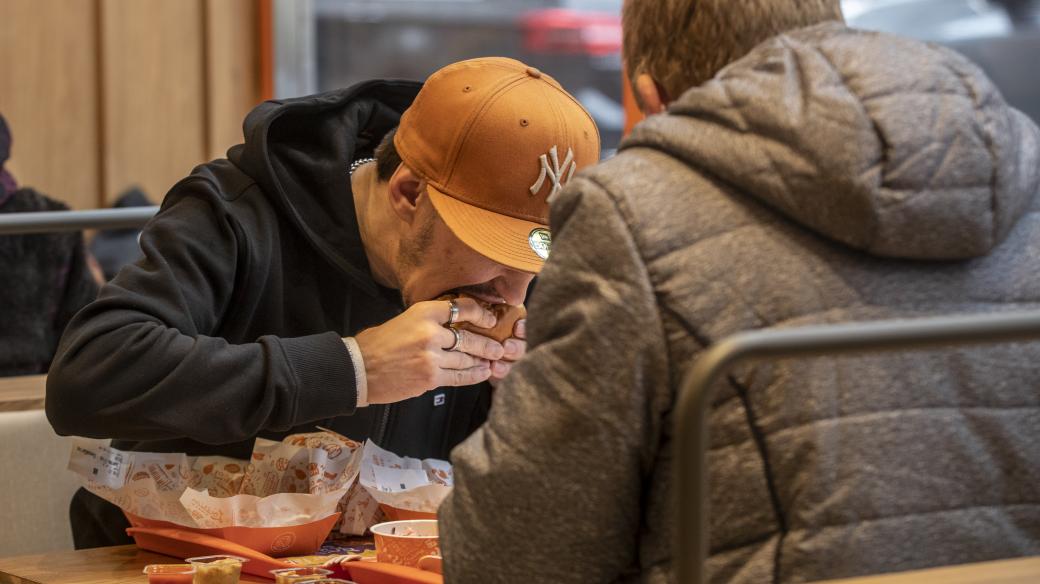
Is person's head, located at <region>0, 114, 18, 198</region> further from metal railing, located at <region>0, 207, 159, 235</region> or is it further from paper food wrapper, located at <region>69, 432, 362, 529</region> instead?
paper food wrapper, located at <region>69, 432, 362, 529</region>

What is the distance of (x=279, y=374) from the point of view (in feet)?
6.45

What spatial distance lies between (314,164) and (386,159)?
114 mm

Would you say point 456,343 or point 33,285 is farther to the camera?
point 33,285

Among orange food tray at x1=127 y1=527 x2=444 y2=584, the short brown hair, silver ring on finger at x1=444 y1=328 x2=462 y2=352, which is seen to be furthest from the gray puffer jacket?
the short brown hair

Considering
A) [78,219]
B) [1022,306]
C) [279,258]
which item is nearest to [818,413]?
[1022,306]


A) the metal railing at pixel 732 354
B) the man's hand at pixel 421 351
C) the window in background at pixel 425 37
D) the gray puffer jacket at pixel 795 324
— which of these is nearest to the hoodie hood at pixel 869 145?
the gray puffer jacket at pixel 795 324

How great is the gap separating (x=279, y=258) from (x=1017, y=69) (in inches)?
102

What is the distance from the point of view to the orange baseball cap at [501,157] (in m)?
2.07

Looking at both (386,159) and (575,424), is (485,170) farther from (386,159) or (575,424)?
(575,424)

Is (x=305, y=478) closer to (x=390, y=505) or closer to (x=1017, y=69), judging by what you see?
(x=390, y=505)

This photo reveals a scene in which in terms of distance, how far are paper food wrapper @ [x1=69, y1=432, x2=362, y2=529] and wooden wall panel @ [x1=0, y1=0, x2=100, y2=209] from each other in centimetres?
336

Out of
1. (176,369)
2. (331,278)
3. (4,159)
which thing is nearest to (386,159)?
(331,278)

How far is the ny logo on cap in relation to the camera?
2.07 metres

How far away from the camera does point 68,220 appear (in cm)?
295
